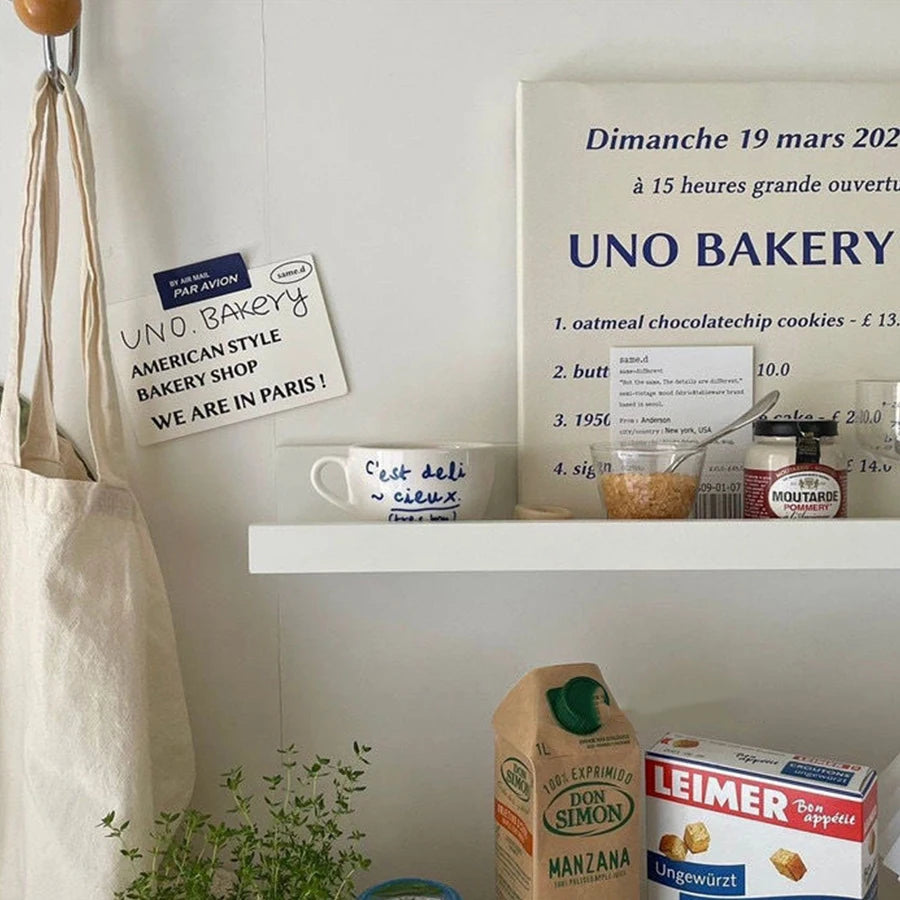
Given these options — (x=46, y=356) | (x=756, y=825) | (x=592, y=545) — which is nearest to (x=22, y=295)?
(x=46, y=356)

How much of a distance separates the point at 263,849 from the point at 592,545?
0.42m

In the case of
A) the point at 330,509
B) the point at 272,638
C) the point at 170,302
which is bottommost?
the point at 272,638


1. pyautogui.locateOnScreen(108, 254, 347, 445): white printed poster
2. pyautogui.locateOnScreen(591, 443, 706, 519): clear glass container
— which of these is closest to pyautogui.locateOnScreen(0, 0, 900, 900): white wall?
pyautogui.locateOnScreen(108, 254, 347, 445): white printed poster

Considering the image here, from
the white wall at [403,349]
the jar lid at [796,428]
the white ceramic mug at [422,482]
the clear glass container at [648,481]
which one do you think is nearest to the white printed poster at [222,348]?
the white wall at [403,349]

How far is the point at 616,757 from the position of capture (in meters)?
0.91

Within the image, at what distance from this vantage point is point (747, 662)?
1.06 meters

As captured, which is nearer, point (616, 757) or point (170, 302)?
point (616, 757)

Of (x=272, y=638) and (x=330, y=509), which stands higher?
(x=330, y=509)

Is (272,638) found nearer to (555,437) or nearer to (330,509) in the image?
(330,509)

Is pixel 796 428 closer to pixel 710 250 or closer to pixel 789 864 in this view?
pixel 710 250

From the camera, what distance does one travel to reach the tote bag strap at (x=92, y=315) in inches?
38.0

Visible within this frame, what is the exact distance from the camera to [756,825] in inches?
35.3

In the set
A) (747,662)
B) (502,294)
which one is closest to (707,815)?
(747,662)

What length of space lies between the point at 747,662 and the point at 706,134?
46 cm
